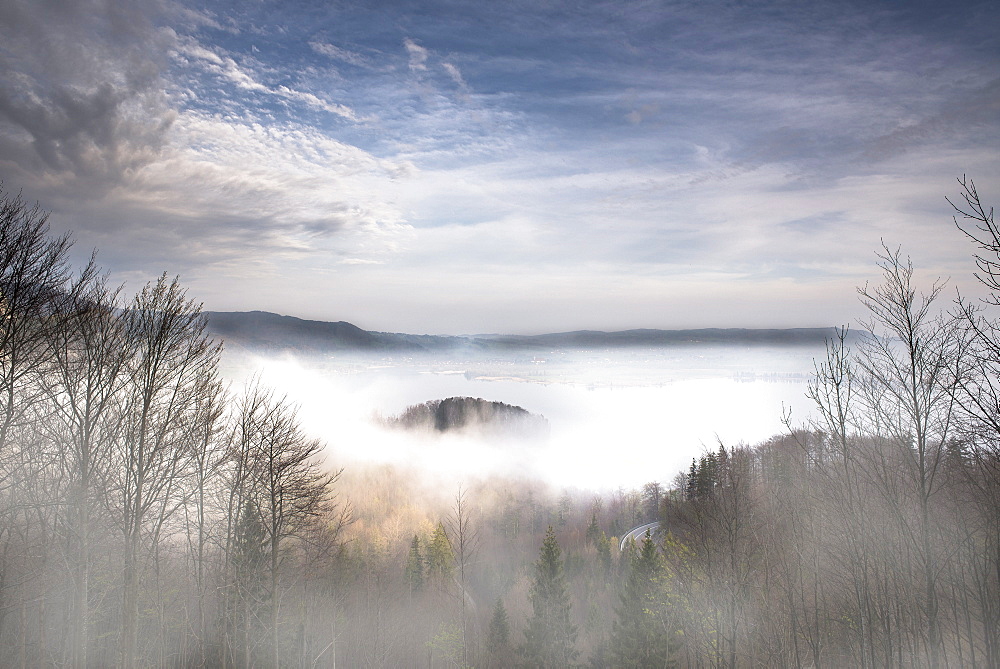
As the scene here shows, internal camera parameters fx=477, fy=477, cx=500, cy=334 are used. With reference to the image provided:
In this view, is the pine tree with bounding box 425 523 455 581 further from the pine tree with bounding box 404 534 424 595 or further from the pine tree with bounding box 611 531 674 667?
the pine tree with bounding box 611 531 674 667

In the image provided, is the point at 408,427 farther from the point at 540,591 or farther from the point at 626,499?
the point at 540,591

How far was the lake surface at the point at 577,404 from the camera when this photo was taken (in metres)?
33.1

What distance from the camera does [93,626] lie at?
11273 millimetres

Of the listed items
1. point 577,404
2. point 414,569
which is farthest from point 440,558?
point 577,404

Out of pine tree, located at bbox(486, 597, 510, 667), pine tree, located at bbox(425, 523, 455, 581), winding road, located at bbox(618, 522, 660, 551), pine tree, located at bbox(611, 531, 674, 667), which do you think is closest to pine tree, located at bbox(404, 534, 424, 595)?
pine tree, located at bbox(425, 523, 455, 581)

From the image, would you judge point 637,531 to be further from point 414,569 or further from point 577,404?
point 414,569

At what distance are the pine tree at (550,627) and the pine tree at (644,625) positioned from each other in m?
3.02

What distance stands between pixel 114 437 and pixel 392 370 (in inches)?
1471

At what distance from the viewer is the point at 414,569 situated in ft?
79.3

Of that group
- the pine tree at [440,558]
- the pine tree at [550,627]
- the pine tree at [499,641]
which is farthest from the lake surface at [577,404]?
the pine tree at [550,627]

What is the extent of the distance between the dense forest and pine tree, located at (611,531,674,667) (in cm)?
6

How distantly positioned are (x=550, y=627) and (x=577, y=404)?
3677 cm

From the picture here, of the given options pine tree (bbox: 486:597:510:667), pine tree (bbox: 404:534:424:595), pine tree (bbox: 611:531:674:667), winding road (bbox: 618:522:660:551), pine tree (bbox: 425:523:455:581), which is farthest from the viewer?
winding road (bbox: 618:522:660:551)

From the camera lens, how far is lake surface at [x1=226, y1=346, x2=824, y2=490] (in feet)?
109
